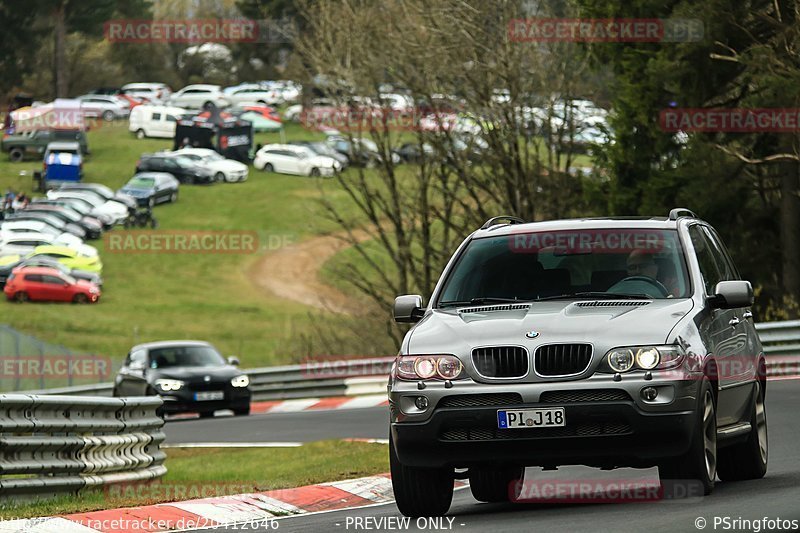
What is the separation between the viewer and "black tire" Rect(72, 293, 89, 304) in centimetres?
7181

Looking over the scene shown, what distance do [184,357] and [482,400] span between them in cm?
2069

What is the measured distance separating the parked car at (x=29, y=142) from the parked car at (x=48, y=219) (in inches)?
566

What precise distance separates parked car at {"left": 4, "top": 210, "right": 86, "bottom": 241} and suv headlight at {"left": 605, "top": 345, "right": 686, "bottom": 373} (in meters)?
69.3

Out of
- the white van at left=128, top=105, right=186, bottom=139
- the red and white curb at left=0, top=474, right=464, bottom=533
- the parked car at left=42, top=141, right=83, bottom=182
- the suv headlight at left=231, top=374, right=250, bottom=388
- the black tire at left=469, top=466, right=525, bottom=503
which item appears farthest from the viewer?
the white van at left=128, top=105, right=186, bottom=139

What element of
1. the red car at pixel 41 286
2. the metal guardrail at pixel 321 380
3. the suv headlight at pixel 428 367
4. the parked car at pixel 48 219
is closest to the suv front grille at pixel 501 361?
the suv headlight at pixel 428 367

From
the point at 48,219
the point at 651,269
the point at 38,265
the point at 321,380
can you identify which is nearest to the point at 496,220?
the point at 651,269

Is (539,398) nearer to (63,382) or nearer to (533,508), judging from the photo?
(533,508)

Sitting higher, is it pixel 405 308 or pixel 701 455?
pixel 405 308

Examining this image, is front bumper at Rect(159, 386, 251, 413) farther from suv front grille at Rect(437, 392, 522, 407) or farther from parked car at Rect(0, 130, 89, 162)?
parked car at Rect(0, 130, 89, 162)

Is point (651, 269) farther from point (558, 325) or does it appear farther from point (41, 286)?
point (41, 286)

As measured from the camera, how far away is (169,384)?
27156mm

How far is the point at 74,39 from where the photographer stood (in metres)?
113

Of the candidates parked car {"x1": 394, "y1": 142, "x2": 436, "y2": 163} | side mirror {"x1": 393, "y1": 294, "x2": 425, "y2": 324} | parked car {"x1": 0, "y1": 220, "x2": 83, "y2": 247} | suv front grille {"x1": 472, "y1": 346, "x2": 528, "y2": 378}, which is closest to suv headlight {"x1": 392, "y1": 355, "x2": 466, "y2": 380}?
suv front grille {"x1": 472, "y1": 346, "x2": 528, "y2": 378}

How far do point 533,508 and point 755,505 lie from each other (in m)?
1.57
